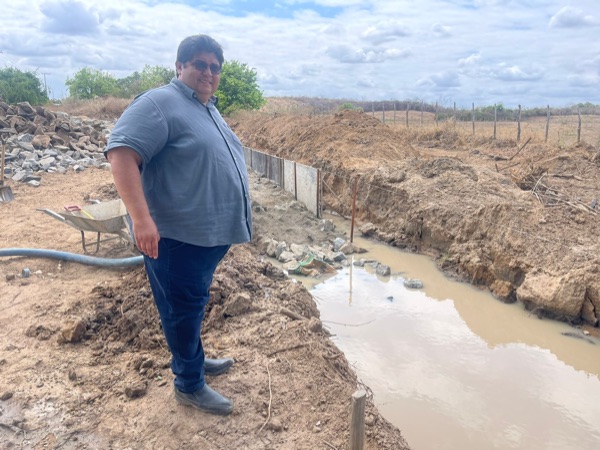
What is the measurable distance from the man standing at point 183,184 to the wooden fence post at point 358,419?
97 cm

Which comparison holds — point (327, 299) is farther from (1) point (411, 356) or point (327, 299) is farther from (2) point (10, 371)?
(2) point (10, 371)

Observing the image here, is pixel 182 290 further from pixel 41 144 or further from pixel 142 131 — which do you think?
pixel 41 144

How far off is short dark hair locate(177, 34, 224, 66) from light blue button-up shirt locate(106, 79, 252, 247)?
0.13 metres

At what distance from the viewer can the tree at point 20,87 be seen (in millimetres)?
30391

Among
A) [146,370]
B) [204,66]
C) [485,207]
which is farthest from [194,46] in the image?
[485,207]

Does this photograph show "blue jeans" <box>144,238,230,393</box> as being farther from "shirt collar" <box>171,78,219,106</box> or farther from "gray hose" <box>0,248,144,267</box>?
"gray hose" <box>0,248,144,267</box>

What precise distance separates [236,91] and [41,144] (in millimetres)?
17401

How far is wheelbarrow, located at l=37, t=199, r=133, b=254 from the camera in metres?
5.73

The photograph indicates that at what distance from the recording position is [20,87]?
3166 centimetres

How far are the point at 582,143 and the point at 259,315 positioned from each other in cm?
1489

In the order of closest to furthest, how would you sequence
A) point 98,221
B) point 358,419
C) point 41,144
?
point 358,419, point 98,221, point 41,144

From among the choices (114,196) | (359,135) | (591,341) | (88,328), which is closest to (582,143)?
(359,135)

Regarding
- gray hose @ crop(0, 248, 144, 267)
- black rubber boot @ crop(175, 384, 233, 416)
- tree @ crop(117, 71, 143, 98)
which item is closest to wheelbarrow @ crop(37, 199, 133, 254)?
gray hose @ crop(0, 248, 144, 267)

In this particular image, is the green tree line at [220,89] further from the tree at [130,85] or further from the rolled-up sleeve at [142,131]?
the rolled-up sleeve at [142,131]
